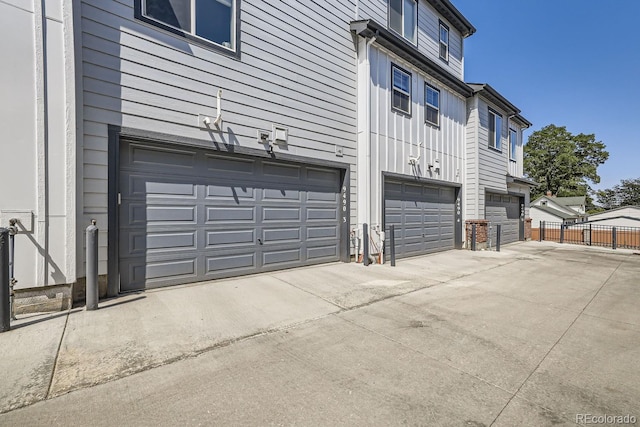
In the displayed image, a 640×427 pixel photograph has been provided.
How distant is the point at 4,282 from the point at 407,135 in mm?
8763

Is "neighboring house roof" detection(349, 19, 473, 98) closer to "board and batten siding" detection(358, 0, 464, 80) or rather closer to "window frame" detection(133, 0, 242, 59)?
"board and batten siding" detection(358, 0, 464, 80)

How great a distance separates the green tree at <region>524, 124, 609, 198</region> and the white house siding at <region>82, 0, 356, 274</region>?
133ft

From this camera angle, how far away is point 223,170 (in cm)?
529

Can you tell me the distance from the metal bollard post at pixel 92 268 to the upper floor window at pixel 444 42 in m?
11.8

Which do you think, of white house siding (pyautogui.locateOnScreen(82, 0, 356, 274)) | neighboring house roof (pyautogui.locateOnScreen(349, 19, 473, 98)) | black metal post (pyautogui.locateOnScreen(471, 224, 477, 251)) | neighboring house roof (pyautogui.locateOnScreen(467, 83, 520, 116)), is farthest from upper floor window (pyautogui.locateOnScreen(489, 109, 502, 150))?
white house siding (pyautogui.locateOnScreen(82, 0, 356, 274))

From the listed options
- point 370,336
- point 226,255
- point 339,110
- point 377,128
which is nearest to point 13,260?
point 226,255

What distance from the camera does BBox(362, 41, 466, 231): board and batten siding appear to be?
24.8 ft

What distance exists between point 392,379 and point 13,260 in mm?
4235

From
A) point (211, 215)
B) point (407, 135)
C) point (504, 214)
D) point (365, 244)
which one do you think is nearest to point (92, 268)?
point (211, 215)

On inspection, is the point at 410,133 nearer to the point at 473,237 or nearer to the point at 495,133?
the point at 473,237

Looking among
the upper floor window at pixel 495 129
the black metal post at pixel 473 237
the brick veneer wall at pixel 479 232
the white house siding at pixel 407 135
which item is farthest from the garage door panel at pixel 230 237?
the upper floor window at pixel 495 129

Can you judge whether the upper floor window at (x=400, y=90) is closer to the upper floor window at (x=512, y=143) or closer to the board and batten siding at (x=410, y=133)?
the board and batten siding at (x=410, y=133)

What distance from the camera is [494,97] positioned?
457 inches

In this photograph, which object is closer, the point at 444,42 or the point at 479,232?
the point at 479,232
